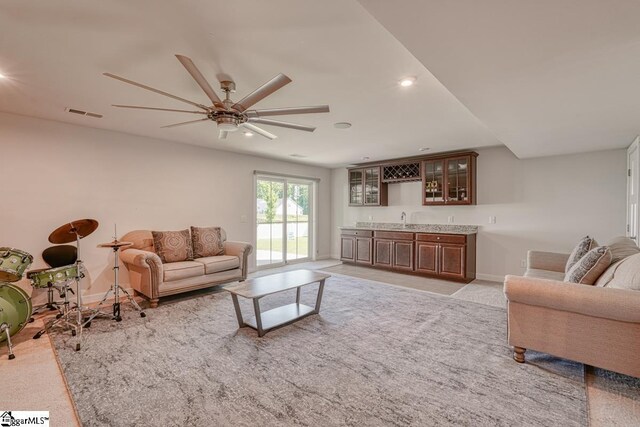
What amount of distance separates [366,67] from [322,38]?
51 centimetres

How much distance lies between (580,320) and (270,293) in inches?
98.0

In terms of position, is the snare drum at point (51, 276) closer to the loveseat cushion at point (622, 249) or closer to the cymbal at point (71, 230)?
the cymbal at point (71, 230)

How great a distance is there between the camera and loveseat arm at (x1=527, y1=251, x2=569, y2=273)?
3.51 meters

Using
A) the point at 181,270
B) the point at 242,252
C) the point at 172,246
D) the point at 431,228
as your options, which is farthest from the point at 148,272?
the point at 431,228

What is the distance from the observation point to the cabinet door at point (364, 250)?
6.32 metres

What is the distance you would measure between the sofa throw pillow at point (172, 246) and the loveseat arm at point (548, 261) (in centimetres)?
473

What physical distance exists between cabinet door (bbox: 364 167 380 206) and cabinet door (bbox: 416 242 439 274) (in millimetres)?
1514

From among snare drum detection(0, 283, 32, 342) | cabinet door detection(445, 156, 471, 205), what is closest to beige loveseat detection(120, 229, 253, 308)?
snare drum detection(0, 283, 32, 342)

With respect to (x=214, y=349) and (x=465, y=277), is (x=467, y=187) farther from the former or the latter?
(x=214, y=349)

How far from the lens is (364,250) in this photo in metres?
6.43

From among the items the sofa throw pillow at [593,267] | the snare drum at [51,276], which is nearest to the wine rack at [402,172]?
the sofa throw pillow at [593,267]

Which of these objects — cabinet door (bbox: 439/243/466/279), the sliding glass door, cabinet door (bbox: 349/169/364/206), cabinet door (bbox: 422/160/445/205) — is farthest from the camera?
cabinet door (bbox: 349/169/364/206)

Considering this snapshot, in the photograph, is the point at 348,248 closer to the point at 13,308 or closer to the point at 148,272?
the point at 148,272

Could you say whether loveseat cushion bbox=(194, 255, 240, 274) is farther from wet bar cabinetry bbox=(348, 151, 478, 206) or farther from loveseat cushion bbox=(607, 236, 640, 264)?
loveseat cushion bbox=(607, 236, 640, 264)
